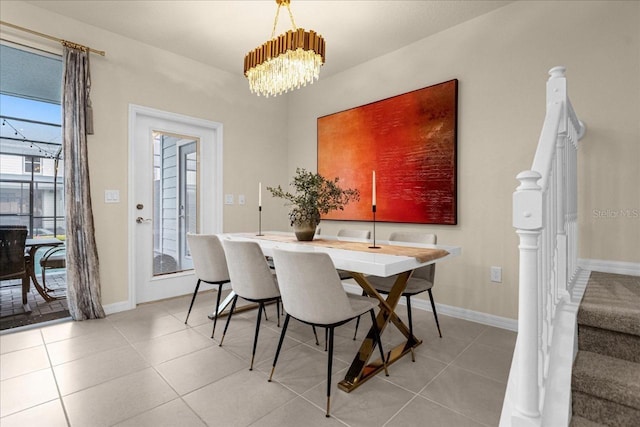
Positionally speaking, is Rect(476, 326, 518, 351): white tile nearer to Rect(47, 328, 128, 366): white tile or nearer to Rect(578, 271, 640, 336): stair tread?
Rect(578, 271, 640, 336): stair tread

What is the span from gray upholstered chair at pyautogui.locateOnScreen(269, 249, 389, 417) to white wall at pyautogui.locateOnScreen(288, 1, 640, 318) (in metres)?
1.64

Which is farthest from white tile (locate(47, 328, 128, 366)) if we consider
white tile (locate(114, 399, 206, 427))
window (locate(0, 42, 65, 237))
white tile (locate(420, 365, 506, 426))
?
white tile (locate(420, 365, 506, 426))

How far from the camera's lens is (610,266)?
2197 mm

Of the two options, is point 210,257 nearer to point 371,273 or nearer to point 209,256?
point 209,256

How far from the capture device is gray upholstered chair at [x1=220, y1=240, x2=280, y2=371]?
2.03 meters

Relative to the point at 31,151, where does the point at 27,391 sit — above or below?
below

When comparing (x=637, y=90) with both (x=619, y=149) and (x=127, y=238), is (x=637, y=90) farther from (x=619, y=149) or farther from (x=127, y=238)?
(x=127, y=238)

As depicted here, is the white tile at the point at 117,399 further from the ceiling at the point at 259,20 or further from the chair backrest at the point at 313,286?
the ceiling at the point at 259,20

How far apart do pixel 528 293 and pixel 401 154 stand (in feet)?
8.26

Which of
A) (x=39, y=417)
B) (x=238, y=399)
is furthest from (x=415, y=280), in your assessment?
(x=39, y=417)

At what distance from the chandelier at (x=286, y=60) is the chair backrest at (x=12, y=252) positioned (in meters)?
2.65

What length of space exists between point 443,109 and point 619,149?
4.26ft

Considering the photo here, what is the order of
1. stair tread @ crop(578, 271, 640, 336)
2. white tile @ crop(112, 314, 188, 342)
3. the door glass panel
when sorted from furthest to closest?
the door glass panel < white tile @ crop(112, 314, 188, 342) < stair tread @ crop(578, 271, 640, 336)

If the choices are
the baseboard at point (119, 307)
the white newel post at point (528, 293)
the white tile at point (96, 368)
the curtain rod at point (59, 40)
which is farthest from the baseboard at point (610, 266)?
the curtain rod at point (59, 40)
